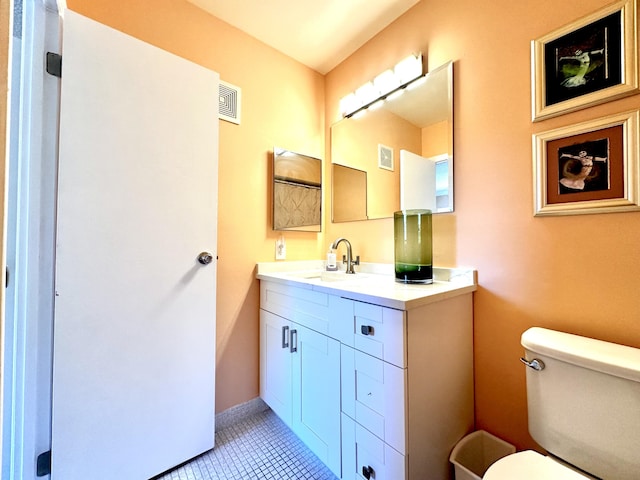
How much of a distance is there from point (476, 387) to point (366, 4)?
2067mm

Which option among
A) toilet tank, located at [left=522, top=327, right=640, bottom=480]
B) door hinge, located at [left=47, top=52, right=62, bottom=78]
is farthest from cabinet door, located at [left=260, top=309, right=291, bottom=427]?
door hinge, located at [left=47, top=52, right=62, bottom=78]

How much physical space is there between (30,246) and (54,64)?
69 cm

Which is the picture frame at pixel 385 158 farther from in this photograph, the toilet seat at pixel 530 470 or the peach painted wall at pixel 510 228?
the toilet seat at pixel 530 470

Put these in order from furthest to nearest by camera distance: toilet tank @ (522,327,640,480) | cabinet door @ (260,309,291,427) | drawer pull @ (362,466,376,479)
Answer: cabinet door @ (260,309,291,427)
drawer pull @ (362,466,376,479)
toilet tank @ (522,327,640,480)

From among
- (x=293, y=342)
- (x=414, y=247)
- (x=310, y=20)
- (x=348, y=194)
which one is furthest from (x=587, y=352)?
(x=310, y=20)

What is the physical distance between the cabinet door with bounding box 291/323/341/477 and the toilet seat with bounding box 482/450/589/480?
1.88 feet

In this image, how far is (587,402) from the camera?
82 centimetres

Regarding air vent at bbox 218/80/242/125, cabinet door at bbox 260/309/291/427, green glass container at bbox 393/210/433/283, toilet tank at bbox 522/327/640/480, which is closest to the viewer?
toilet tank at bbox 522/327/640/480

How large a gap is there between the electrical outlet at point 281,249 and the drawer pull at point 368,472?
1.19 metres

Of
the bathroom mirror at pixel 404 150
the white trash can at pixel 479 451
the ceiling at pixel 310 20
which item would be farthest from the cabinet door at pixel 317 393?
the ceiling at pixel 310 20

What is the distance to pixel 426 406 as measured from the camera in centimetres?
99

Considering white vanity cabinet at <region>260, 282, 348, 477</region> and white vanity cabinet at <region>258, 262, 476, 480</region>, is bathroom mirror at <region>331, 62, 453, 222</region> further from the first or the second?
white vanity cabinet at <region>260, 282, 348, 477</region>

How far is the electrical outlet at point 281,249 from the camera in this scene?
1.85 meters

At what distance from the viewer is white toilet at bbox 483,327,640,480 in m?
0.76
